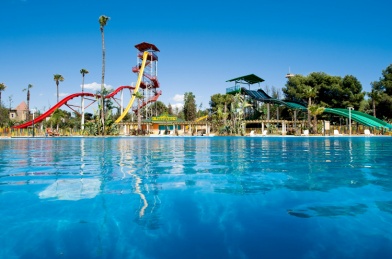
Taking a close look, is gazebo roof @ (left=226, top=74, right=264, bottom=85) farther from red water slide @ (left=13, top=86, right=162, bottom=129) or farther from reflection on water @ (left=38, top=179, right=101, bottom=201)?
reflection on water @ (left=38, top=179, right=101, bottom=201)

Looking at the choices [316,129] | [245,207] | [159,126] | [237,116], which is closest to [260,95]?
[237,116]

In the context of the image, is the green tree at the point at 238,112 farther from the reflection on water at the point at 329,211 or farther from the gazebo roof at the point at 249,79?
the reflection on water at the point at 329,211

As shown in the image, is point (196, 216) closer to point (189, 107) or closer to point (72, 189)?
point (72, 189)

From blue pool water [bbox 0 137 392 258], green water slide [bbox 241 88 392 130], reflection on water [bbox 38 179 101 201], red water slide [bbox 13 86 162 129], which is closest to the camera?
blue pool water [bbox 0 137 392 258]

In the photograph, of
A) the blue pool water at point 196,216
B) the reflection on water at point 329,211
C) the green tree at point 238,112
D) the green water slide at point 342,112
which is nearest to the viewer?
the blue pool water at point 196,216

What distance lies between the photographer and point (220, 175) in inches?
256

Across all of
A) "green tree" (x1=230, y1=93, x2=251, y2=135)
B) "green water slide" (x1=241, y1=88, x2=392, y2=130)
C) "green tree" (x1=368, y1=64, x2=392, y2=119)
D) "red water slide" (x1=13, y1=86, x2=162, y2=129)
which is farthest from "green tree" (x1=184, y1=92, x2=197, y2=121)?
"green tree" (x1=368, y1=64, x2=392, y2=119)

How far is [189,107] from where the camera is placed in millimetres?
60188

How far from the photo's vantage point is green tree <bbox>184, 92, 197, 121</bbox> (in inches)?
2355

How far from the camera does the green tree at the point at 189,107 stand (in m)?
59.8

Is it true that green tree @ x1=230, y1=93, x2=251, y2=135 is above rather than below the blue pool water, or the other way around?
above

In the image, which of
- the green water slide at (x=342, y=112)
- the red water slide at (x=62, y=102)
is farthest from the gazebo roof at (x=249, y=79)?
the red water slide at (x=62, y=102)

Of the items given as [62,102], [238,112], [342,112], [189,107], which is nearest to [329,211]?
[238,112]

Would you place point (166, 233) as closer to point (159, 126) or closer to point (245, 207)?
point (245, 207)
